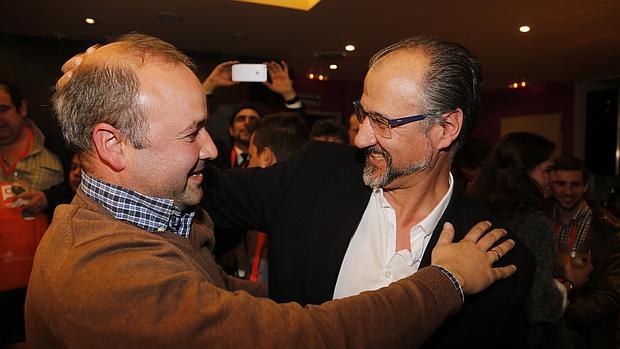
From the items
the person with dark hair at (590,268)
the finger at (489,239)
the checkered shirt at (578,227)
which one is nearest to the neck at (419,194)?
the finger at (489,239)

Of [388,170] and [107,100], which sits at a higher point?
[107,100]

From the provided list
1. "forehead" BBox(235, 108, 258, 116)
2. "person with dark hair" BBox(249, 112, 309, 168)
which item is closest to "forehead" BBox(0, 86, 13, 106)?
"person with dark hair" BBox(249, 112, 309, 168)

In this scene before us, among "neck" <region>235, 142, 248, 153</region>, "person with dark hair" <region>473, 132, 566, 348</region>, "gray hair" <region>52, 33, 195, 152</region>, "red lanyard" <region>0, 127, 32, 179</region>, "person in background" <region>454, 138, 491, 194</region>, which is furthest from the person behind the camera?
"neck" <region>235, 142, 248, 153</region>

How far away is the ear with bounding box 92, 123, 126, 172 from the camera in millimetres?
1090

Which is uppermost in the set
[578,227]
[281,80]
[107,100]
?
[281,80]

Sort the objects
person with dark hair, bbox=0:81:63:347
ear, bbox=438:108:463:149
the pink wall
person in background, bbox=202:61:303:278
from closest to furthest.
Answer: ear, bbox=438:108:463:149 < person with dark hair, bbox=0:81:63:347 < person in background, bbox=202:61:303:278 < the pink wall

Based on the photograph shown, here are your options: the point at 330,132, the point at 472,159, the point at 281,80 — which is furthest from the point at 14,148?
the point at 472,159

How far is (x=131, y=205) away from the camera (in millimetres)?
1114

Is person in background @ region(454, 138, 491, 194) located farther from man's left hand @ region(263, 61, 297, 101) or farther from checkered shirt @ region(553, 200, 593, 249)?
man's left hand @ region(263, 61, 297, 101)

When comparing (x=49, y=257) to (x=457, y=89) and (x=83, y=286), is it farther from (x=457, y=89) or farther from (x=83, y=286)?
(x=457, y=89)

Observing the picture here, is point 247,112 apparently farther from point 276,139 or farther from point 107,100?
point 107,100

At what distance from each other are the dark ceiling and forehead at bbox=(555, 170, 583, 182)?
2.57 metres

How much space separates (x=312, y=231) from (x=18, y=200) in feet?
7.01

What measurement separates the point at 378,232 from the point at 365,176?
19cm
